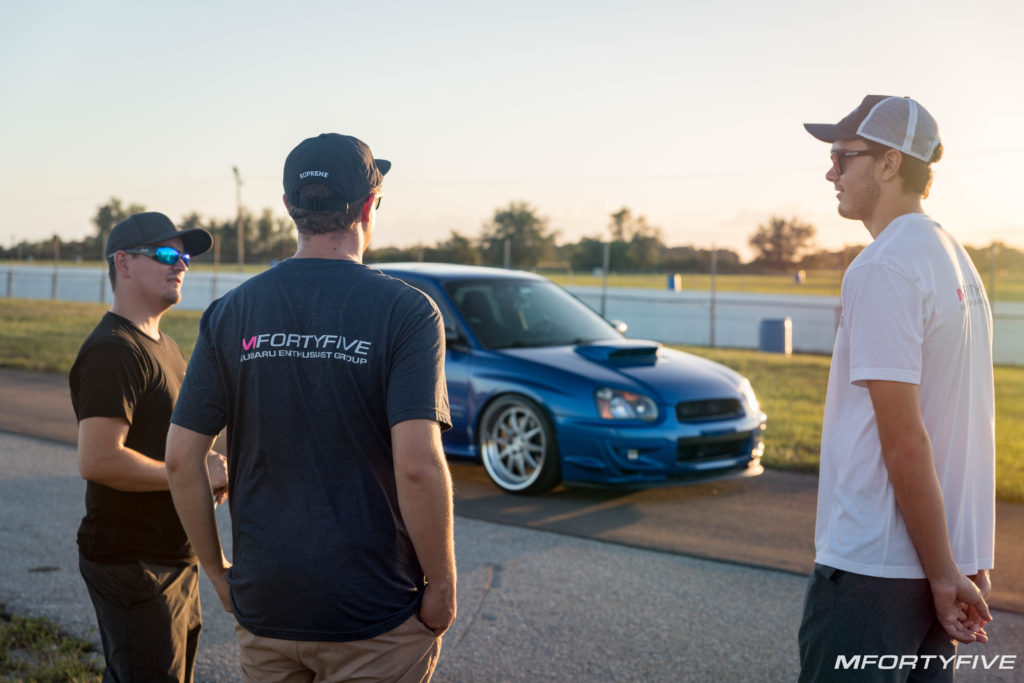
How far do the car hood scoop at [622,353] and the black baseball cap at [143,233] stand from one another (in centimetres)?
483

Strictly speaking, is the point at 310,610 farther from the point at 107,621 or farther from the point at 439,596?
the point at 107,621

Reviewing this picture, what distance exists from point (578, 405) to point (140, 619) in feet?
15.7

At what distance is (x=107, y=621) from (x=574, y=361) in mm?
5225

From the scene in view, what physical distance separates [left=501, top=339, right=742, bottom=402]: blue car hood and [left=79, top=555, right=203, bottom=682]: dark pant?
480 cm

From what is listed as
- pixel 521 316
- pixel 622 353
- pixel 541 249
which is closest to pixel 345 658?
pixel 622 353

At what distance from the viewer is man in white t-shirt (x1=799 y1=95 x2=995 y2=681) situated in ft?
7.24

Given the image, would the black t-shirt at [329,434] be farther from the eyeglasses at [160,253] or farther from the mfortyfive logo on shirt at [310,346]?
the eyeglasses at [160,253]

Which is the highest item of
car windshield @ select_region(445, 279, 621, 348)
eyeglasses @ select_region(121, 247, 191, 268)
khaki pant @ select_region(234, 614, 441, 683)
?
eyeglasses @ select_region(121, 247, 191, 268)

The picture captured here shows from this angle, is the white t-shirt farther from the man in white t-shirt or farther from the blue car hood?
the blue car hood

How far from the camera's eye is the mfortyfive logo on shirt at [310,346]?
209 cm

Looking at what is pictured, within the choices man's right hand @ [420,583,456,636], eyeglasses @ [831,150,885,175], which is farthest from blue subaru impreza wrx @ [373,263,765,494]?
man's right hand @ [420,583,456,636]

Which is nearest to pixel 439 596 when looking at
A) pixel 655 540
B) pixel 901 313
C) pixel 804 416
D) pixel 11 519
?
pixel 901 313

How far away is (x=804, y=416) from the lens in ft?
38.6

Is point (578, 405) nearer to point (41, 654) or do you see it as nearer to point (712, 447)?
point (712, 447)
